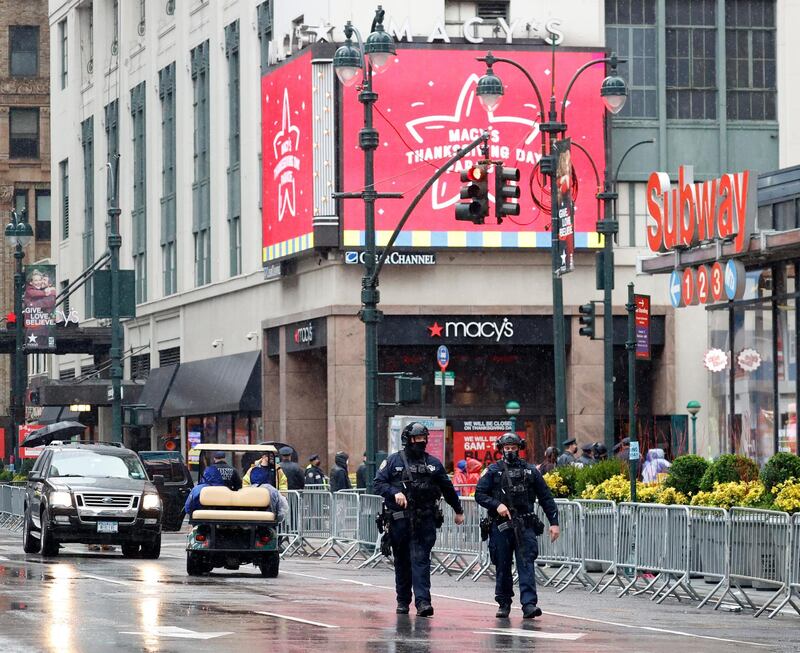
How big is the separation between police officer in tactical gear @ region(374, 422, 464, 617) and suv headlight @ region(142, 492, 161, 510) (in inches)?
432

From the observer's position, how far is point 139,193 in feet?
222

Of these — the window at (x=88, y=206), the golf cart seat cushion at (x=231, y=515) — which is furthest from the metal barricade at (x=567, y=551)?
the window at (x=88, y=206)

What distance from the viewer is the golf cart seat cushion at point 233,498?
25.9 meters

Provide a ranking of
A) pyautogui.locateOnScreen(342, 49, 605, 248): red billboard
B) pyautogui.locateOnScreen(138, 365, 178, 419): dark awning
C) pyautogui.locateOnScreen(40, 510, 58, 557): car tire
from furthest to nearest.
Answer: pyautogui.locateOnScreen(138, 365, 178, 419): dark awning → pyautogui.locateOnScreen(342, 49, 605, 248): red billboard → pyautogui.locateOnScreen(40, 510, 58, 557): car tire

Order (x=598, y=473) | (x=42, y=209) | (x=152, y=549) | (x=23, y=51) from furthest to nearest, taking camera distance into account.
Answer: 1. (x=42, y=209)
2. (x=23, y=51)
3. (x=152, y=549)
4. (x=598, y=473)

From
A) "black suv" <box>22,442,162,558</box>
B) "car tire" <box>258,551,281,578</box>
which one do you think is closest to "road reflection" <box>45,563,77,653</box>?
"car tire" <box>258,551,281,578</box>

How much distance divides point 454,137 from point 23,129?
52.1 metres

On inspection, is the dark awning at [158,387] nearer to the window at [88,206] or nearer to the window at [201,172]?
the window at [201,172]

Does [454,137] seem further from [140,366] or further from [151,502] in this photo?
[140,366]

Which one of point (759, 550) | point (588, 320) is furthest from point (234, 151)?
point (759, 550)

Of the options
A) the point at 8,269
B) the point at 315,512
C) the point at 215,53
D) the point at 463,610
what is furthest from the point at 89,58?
the point at 463,610

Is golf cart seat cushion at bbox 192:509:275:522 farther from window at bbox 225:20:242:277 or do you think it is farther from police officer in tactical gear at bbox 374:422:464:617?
window at bbox 225:20:242:277

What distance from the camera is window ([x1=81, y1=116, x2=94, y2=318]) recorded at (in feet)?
244

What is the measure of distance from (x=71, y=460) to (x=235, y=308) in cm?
2637
